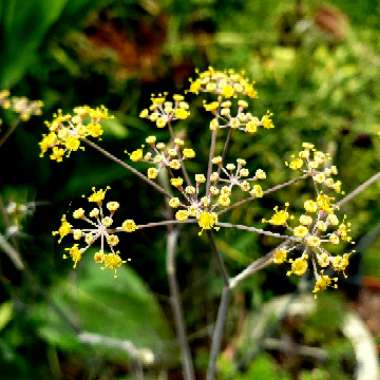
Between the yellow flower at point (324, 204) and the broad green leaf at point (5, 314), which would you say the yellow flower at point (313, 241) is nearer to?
the yellow flower at point (324, 204)

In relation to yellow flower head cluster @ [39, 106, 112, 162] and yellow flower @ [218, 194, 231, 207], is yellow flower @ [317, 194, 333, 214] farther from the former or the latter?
yellow flower head cluster @ [39, 106, 112, 162]

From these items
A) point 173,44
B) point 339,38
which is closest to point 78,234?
point 173,44

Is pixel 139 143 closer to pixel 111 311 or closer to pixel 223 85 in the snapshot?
pixel 111 311

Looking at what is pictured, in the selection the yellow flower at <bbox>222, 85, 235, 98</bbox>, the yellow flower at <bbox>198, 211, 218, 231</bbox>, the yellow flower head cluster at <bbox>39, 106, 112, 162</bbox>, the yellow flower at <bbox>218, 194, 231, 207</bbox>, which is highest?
the yellow flower at <bbox>222, 85, 235, 98</bbox>

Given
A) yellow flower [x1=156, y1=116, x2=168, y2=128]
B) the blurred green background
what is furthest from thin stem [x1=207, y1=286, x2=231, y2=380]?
the blurred green background

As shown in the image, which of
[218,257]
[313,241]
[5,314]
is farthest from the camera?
[5,314]

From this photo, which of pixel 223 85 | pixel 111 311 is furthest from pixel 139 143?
pixel 223 85

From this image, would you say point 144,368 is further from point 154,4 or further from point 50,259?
point 154,4

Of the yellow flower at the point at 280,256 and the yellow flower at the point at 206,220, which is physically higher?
the yellow flower at the point at 206,220

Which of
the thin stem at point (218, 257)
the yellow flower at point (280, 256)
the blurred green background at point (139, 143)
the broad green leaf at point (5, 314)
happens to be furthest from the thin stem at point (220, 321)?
the broad green leaf at point (5, 314)

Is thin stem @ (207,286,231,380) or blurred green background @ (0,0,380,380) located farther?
blurred green background @ (0,0,380,380)
